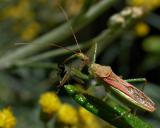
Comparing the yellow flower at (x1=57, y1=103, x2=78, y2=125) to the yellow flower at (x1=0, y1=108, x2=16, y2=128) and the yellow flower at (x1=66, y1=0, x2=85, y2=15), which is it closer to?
the yellow flower at (x1=0, y1=108, x2=16, y2=128)

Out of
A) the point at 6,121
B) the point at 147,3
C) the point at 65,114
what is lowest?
the point at 147,3

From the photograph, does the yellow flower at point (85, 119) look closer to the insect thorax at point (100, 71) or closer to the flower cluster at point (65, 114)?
the flower cluster at point (65, 114)

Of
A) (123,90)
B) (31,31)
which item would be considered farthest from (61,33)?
(31,31)

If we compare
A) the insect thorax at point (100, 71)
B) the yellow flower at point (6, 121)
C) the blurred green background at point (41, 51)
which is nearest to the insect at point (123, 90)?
the insect thorax at point (100, 71)

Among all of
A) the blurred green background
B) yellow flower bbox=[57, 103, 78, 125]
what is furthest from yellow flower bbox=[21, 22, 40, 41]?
yellow flower bbox=[57, 103, 78, 125]

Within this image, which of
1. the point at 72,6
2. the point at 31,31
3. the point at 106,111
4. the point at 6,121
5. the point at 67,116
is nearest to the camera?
the point at 106,111

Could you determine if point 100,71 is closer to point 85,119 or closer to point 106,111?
point 106,111

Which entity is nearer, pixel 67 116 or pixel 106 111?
pixel 106 111
